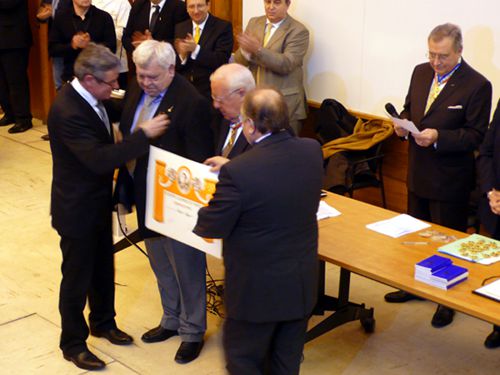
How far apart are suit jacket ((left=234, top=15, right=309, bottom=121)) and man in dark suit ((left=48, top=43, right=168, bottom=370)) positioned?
94.0 inches

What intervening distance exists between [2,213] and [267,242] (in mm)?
4120

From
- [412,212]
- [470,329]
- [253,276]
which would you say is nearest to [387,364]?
[470,329]

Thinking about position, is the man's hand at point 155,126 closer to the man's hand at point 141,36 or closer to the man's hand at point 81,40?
the man's hand at point 141,36

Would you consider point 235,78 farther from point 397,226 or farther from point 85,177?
point 397,226

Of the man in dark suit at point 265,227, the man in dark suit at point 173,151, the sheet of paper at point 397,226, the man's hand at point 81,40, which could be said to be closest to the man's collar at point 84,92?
the man in dark suit at point 173,151

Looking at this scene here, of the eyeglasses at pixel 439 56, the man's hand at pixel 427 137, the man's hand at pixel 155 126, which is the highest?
the eyeglasses at pixel 439 56

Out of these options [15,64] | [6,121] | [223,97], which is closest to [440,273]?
[223,97]

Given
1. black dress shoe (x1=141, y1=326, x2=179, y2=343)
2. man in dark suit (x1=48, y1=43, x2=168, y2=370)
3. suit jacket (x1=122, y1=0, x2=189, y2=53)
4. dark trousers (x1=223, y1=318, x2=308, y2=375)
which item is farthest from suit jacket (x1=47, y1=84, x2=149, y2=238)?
suit jacket (x1=122, y1=0, x2=189, y2=53)

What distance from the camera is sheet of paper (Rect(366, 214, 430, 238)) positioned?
4.32 metres

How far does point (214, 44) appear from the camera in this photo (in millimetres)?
6594

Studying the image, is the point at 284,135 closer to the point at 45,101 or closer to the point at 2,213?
the point at 2,213

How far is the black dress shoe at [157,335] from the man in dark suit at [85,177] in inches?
15.0

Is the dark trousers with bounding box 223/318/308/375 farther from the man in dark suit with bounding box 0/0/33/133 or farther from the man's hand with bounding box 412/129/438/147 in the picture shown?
the man in dark suit with bounding box 0/0/33/133

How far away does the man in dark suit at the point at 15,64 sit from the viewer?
28.8ft
